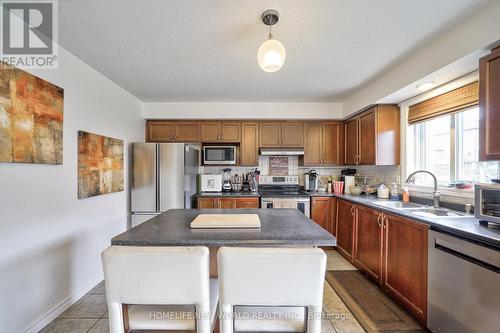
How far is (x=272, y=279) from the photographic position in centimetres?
99

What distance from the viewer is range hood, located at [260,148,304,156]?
384 centimetres

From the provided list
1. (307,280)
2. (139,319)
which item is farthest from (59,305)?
(307,280)

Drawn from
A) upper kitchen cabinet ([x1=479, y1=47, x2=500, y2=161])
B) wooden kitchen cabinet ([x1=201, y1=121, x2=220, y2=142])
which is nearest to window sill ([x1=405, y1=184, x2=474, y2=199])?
upper kitchen cabinet ([x1=479, y1=47, x2=500, y2=161])

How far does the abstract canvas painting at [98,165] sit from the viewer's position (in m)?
2.28

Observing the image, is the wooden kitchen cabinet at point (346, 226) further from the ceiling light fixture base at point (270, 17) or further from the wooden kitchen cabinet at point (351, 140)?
the ceiling light fixture base at point (270, 17)

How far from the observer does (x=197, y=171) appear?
3908 mm

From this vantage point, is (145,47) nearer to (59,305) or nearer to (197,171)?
(197,171)

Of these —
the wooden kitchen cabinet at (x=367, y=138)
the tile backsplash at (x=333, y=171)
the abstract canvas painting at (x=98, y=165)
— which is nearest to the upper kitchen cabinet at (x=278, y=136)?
the tile backsplash at (x=333, y=171)

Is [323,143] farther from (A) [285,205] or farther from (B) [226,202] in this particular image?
(B) [226,202]

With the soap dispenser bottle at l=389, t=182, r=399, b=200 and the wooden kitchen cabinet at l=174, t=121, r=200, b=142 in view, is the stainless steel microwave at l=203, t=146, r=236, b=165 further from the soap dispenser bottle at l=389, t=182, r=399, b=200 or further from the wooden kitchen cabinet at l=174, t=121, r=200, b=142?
the soap dispenser bottle at l=389, t=182, r=399, b=200

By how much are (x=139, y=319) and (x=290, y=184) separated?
10.9 ft

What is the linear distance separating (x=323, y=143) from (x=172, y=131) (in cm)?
265

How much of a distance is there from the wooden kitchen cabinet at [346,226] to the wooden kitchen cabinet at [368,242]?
11 cm

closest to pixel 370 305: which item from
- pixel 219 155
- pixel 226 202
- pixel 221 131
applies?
pixel 226 202
